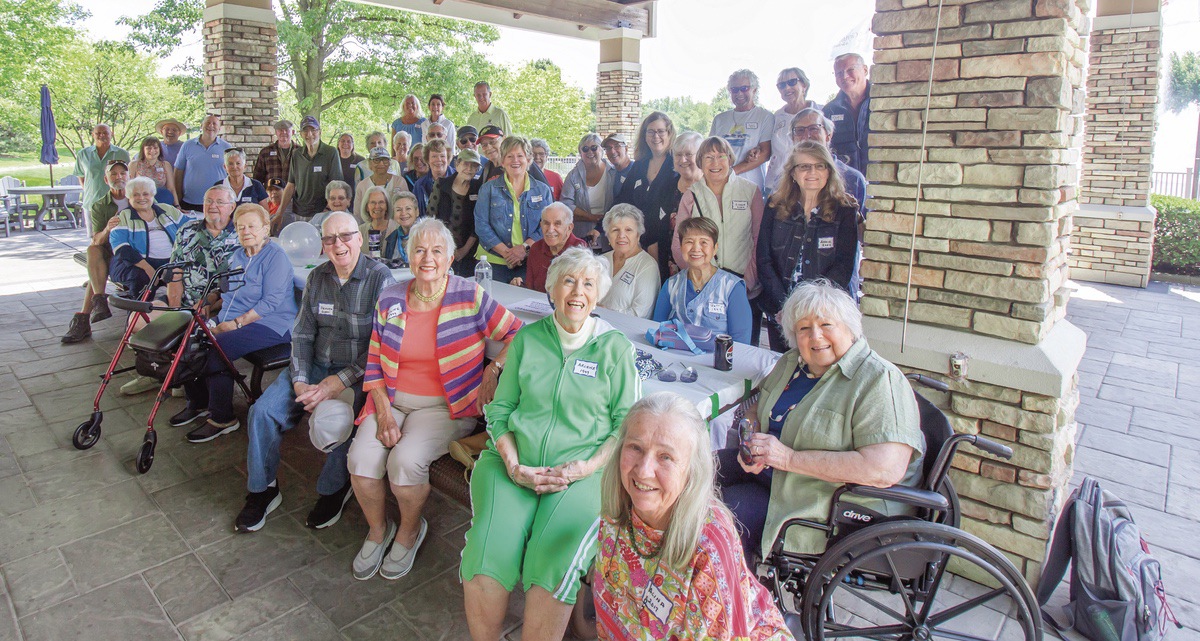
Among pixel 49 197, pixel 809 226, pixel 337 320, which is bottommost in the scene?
pixel 337 320

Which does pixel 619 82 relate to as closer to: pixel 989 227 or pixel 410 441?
pixel 989 227

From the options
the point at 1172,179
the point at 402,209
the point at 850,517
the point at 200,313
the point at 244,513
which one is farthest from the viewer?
the point at 1172,179

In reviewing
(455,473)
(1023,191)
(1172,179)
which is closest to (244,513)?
(455,473)

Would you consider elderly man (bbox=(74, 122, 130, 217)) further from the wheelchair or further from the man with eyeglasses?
the wheelchair

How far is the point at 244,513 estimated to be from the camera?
3305 millimetres

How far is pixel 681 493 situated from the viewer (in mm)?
1695

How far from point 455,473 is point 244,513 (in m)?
1.15

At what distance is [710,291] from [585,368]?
106 cm

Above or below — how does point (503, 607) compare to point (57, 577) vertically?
above

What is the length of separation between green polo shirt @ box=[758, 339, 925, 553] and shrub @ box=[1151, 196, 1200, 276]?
33.9 ft

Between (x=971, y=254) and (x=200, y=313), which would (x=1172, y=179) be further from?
(x=200, y=313)

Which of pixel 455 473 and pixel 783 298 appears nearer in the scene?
pixel 455 473

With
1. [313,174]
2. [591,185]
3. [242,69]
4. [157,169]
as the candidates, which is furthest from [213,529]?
[242,69]

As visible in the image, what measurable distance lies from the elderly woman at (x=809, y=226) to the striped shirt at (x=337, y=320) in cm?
190
